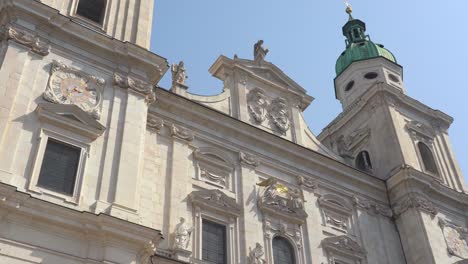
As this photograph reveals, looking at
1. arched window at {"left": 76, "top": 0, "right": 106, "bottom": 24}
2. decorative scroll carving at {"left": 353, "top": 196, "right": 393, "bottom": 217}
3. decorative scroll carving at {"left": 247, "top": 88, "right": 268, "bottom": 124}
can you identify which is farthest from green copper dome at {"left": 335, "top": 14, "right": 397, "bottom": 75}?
arched window at {"left": 76, "top": 0, "right": 106, "bottom": 24}

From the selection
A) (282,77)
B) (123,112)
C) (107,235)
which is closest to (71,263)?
(107,235)

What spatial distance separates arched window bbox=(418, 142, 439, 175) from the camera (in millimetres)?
29578

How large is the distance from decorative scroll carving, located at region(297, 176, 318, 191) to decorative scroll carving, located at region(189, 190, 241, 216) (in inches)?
143

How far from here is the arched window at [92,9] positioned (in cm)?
2202

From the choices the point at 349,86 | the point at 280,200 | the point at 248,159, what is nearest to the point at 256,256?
the point at 280,200

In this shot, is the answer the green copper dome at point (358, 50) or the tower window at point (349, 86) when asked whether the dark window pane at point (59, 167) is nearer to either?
the tower window at point (349, 86)

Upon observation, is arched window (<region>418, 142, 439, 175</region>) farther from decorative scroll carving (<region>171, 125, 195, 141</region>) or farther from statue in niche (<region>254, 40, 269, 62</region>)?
decorative scroll carving (<region>171, 125, 195, 141</region>)

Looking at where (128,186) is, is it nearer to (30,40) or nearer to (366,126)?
(30,40)

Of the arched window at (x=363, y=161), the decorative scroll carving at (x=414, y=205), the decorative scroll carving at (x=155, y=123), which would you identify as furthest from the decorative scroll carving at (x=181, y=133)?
the arched window at (x=363, y=161)

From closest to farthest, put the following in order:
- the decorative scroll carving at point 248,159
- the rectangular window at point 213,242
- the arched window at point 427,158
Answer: the rectangular window at point 213,242
the decorative scroll carving at point 248,159
the arched window at point 427,158

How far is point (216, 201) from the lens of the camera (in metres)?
21.1

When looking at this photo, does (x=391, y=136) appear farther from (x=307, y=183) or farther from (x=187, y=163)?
(x=187, y=163)

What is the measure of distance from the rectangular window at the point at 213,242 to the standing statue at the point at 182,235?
924 millimetres

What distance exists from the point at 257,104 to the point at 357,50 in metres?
13.1
